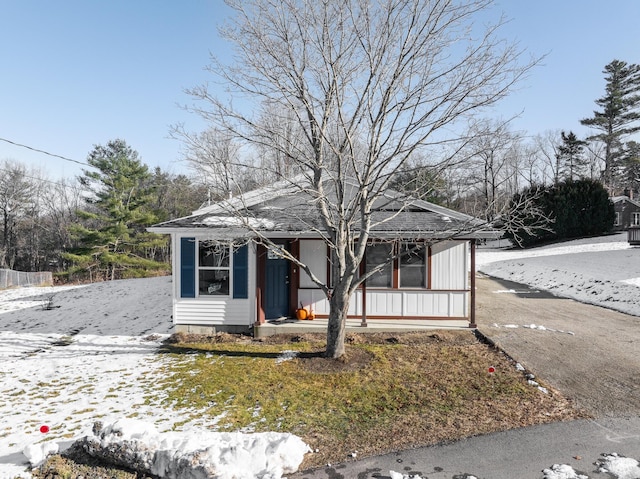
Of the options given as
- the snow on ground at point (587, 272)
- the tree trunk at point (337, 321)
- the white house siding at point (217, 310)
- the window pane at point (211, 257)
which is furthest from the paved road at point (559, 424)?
the window pane at point (211, 257)

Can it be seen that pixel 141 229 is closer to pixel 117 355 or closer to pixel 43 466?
pixel 117 355

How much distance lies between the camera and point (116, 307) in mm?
12734

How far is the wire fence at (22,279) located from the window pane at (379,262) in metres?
22.3

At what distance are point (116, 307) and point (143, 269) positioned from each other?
1383cm

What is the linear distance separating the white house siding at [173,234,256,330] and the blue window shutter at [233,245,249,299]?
79 millimetres

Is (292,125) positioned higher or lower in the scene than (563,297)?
higher

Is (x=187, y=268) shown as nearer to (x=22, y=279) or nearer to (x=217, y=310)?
(x=217, y=310)

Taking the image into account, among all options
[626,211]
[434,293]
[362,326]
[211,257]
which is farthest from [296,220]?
[626,211]

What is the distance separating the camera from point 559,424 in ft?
15.1

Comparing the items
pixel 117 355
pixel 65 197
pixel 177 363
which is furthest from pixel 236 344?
pixel 65 197

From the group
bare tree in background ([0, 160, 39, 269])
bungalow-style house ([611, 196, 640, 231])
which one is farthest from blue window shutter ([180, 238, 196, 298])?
bungalow-style house ([611, 196, 640, 231])

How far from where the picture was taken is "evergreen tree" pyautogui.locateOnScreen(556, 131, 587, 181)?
41.2m

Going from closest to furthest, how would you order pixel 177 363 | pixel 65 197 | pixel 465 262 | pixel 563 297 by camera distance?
pixel 177 363 → pixel 465 262 → pixel 563 297 → pixel 65 197

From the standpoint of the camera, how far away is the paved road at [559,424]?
3.78 metres
